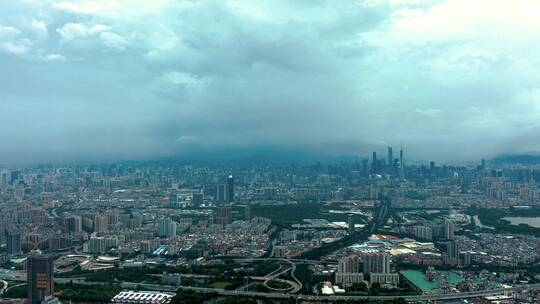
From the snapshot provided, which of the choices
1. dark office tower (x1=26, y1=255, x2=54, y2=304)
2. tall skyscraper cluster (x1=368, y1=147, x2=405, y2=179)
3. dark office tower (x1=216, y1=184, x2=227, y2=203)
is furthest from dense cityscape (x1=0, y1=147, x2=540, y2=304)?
tall skyscraper cluster (x1=368, y1=147, x2=405, y2=179)

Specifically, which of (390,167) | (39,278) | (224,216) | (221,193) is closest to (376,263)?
(39,278)

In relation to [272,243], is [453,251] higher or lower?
higher

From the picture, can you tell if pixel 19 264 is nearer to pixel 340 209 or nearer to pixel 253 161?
pixel 340 209

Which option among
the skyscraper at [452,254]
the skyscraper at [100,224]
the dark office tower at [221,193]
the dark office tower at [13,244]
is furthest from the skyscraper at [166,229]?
the dark office tower at [221,193]

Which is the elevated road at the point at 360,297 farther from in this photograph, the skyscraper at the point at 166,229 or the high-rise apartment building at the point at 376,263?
the skyscraper at the point at 166,229

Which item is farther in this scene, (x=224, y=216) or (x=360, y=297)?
(x=224, y=216)

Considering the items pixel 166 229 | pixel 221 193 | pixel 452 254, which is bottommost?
pixel 452 254

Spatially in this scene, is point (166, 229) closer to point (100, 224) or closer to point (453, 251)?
point (100, 224)

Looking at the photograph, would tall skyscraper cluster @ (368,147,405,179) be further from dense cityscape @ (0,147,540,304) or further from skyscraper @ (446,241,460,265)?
skyscraper @ (446,241,460,265)

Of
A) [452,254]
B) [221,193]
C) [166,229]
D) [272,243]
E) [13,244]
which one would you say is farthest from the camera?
[221,193]

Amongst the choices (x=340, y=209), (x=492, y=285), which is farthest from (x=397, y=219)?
(x=492, y=285)
